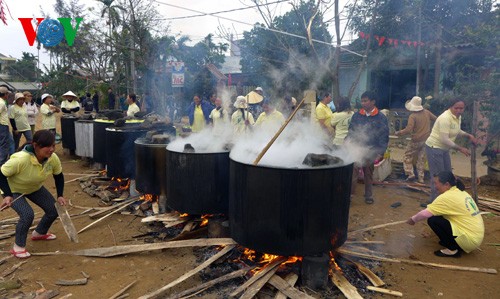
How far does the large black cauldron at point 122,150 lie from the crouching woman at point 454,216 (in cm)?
502

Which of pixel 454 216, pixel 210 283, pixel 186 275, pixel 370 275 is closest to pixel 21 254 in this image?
pixel 186 275

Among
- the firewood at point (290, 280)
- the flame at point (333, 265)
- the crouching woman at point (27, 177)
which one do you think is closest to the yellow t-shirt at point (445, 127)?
the flame at point (333, 265)

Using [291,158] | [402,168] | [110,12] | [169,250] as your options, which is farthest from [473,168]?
[110,12]

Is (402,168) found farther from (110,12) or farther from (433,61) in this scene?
(110,12)

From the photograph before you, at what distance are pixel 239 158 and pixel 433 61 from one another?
12869 mm

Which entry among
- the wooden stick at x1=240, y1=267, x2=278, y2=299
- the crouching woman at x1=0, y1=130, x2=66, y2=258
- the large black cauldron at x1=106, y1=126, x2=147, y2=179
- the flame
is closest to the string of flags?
the large black cauldron at x1=106, y1=126, x2=147, y2=179

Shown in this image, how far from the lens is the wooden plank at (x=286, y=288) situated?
335 cm

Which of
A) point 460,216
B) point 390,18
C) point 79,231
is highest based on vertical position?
point 390,18

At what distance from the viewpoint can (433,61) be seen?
46.5 feet

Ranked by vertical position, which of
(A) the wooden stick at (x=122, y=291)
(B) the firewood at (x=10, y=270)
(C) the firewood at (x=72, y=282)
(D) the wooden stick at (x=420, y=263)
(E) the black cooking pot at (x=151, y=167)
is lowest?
(B) the firewood at (x=10, y=270)

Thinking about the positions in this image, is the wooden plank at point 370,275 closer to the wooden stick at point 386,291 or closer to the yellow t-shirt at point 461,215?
the wooden stick at point 386,291

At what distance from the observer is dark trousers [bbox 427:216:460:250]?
174 inches

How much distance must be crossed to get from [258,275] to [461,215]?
260cm

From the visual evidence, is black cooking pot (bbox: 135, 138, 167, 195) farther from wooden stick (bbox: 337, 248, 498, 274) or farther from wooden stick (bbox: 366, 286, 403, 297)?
wooden stick (bbox: 366, 286, 403, 297)
